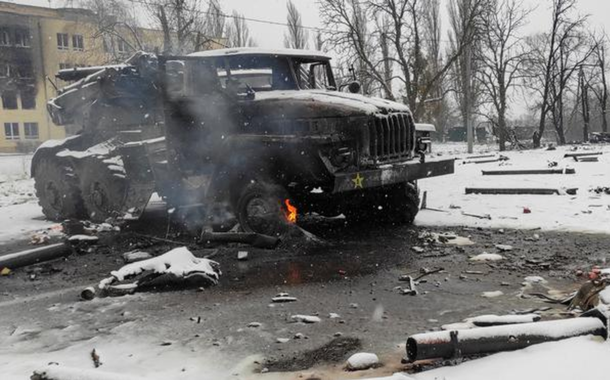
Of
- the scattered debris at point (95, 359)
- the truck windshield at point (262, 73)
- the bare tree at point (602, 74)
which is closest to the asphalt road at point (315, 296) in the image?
the scattered debris at point (95, 359)

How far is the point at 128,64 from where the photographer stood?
1035 centimetres

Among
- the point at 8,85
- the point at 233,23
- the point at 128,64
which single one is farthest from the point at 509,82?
the point at 8,85

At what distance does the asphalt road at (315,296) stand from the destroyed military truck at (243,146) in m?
0.86

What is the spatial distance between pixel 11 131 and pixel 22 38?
7.84 m

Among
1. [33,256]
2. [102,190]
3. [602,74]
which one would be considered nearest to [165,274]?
[33,256]

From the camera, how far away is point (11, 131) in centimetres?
4725

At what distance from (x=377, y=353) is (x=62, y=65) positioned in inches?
1940

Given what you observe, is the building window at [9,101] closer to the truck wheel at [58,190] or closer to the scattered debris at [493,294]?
the truck wheel at [58,190]

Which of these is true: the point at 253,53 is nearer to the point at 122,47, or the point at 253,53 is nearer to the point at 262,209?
the point at 262,209

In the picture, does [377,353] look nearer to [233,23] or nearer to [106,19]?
[106,19]

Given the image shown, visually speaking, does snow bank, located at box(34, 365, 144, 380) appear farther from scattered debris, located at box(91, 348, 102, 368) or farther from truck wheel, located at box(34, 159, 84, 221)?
truck wheel, located at box(34, 159, 84, 221)

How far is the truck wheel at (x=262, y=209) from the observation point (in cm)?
756

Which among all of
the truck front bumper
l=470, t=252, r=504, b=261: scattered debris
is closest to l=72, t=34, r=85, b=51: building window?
the truck front bumper

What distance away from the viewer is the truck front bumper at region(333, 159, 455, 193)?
22.8 ft
